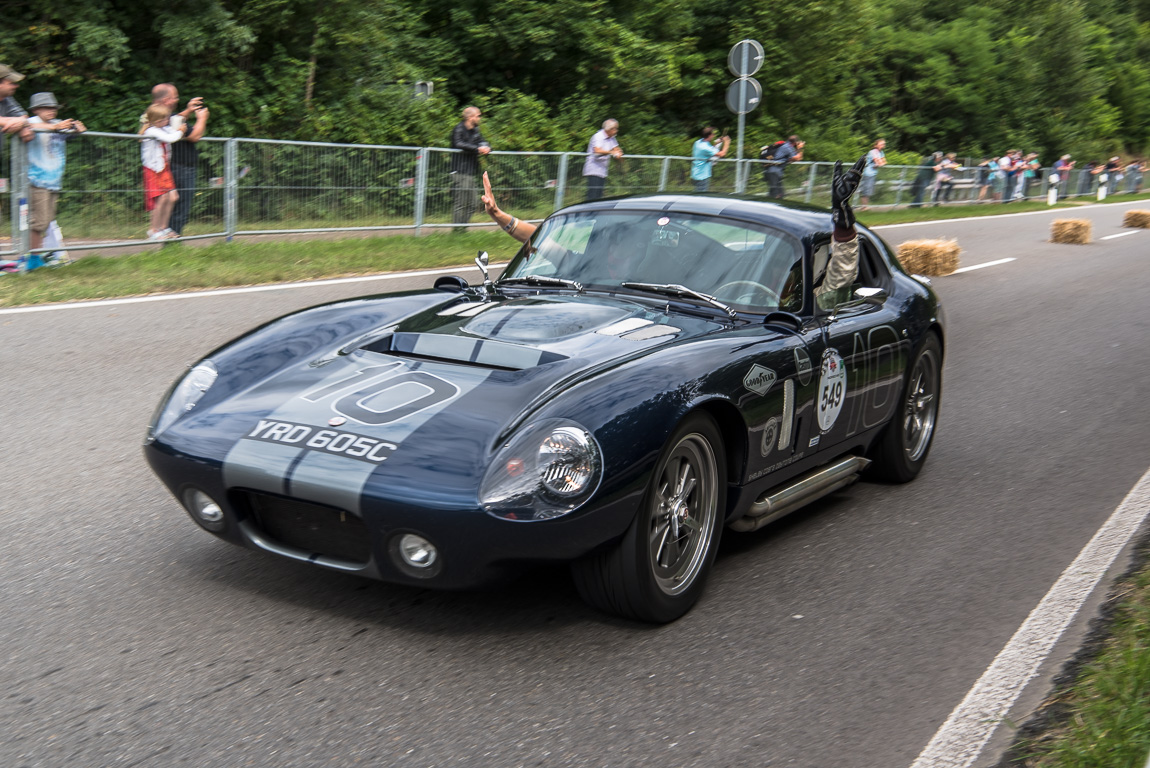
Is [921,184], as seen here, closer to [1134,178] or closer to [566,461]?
[1134,178]

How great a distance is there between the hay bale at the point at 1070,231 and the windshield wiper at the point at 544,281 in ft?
67.7

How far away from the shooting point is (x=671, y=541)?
4.07 m

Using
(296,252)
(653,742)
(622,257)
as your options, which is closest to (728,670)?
(653,742)

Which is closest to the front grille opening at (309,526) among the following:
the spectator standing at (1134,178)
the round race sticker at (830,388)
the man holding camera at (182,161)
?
the round race sticker at (830,388)

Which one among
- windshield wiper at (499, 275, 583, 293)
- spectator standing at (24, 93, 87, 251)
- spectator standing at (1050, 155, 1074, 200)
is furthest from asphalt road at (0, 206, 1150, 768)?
spectator standing at (1050, 155, 1074, 200)

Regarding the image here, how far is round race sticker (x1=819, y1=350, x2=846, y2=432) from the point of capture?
4.92 metres

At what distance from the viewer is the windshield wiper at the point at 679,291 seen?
16.2 ft

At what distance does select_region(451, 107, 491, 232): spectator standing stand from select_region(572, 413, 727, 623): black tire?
1220 centimetres

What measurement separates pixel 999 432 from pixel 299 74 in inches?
612

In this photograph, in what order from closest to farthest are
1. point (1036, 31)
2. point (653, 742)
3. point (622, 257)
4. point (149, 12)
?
point (653, 742) < point (622, 257) < point (149, 12) < point (1036, 31)

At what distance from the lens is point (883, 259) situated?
617 centimetres

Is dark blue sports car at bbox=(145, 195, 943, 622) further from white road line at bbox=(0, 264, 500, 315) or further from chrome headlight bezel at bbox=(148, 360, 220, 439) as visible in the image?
white road line at bbox=(0, 264, 500, 315)

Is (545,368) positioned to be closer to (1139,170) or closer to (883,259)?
(883,259)

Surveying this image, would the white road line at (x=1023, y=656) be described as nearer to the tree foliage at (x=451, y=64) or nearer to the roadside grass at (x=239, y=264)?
the roadside grass at (x=239, y=264)
